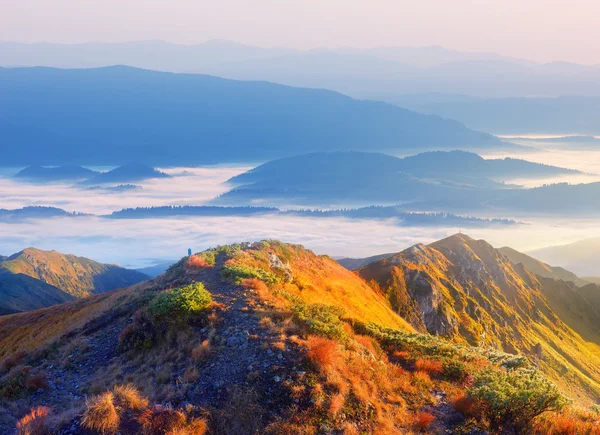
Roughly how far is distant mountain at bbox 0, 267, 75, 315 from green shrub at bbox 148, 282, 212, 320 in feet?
436

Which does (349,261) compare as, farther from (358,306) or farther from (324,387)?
(324,387)

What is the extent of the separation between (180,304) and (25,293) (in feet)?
555

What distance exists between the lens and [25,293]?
163000mm

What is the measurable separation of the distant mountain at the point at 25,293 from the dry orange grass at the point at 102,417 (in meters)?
139

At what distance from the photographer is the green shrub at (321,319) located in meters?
17.2

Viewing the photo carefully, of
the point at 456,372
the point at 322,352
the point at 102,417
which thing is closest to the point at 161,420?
the point at 102,417

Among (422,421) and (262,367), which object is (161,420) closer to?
(262,367)

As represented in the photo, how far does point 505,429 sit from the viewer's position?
1362 cm

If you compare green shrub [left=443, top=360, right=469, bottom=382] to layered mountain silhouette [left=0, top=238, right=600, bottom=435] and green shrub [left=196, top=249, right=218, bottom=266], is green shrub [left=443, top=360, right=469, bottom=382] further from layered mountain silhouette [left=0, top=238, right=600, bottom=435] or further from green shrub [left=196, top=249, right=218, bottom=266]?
green shrub [left=196, top=249, right=218, bottom=266]

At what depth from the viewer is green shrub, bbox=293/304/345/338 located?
17250 millimetres

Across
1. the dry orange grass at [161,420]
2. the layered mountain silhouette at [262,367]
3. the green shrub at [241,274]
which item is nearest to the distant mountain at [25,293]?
the layered mountain silhouette at [262,367]

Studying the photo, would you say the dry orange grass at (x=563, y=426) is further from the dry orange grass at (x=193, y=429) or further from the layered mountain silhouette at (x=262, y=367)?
the dry orange grass at (x=193, y=429)

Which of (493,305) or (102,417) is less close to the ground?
(102,417)

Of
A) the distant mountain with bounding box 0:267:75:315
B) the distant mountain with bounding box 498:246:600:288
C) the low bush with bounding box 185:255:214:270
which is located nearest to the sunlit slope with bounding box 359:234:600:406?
the low bush with bounding box 185:255:214:270
